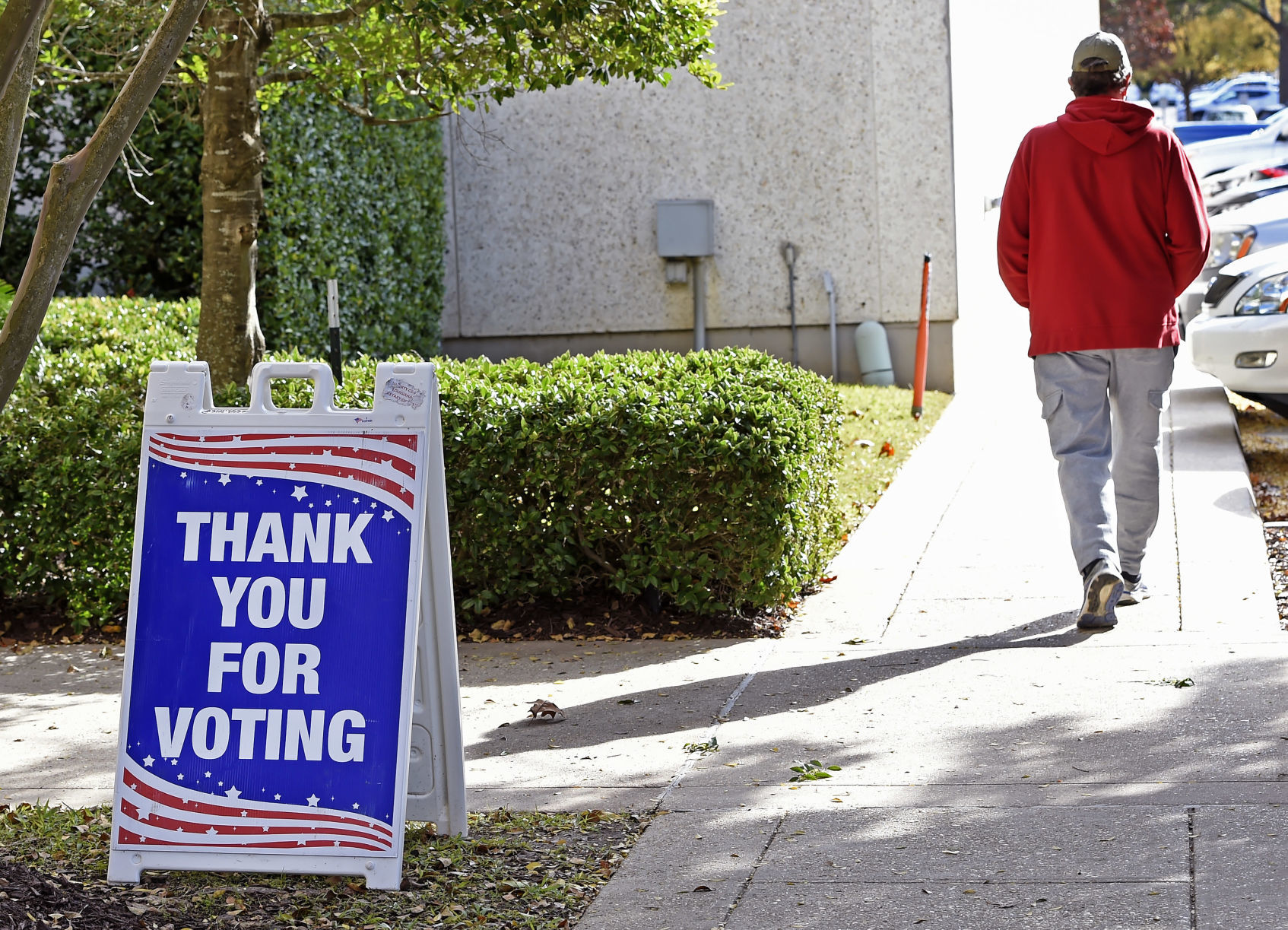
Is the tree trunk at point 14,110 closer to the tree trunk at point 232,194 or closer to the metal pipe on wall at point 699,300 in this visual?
the tree trunk at point 232,194

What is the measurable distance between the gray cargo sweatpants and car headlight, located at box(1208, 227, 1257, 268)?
7.60 meters

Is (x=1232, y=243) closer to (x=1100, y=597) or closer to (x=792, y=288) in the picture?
(x=792, y=288)

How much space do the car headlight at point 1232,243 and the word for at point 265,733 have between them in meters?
10.8

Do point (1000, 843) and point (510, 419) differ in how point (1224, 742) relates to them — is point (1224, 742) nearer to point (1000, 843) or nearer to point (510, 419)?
point (1000, 843)

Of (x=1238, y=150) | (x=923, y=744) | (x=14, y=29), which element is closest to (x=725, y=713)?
(x=923, y=744)

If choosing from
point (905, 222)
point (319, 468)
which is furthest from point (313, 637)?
point (905, 222)

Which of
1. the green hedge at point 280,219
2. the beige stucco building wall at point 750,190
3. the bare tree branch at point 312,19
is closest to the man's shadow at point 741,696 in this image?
the bare tree branch at point 312,19

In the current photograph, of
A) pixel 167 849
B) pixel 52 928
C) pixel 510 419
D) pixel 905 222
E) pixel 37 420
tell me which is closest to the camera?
pixel 52 928

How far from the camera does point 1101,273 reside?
5.57 m

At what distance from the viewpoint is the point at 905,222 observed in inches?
491

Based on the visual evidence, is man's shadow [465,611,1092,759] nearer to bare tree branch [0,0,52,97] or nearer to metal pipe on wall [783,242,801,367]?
bare tree branch [0,0,52,97]

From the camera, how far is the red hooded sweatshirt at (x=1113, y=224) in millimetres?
5527

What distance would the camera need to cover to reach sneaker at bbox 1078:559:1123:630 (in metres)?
5.53

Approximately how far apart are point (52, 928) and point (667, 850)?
143 cm
